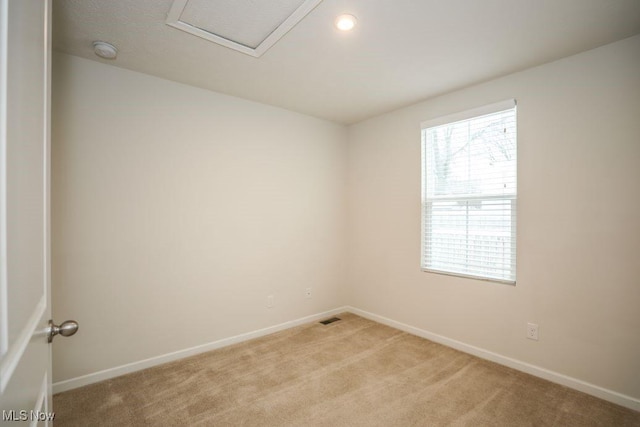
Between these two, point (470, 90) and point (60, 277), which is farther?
point (470, 90)

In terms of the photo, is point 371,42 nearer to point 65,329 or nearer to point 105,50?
point 105,50

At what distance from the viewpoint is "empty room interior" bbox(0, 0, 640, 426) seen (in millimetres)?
2023

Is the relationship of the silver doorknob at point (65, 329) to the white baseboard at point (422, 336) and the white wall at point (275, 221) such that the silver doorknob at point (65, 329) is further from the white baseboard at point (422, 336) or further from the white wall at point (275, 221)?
the white baseboard at point (422, 336)

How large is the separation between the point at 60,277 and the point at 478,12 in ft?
11.0

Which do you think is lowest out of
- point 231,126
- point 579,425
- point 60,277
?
point 579,425

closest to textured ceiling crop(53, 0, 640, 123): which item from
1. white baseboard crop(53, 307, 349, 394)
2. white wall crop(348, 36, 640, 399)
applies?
white wall crop(348, 36, 640, 399)

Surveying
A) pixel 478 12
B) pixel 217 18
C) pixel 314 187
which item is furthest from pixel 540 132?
pixel 217 18

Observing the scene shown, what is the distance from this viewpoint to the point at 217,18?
6.31 ft

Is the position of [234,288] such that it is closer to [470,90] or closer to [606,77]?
[470,90]

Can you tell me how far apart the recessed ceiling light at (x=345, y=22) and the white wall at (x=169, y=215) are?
1.56 meters

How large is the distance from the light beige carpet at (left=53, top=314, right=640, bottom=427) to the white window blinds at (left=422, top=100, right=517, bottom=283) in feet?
2.89

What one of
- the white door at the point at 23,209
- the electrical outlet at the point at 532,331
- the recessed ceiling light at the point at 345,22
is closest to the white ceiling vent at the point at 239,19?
the recessed ceiling light at the point at 345,22

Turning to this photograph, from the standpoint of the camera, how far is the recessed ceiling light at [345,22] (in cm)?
189

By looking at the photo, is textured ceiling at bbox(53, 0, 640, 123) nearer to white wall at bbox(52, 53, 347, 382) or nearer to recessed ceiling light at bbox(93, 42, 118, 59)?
recessed ceiling light at bbox(93, 42, 118, 59)
